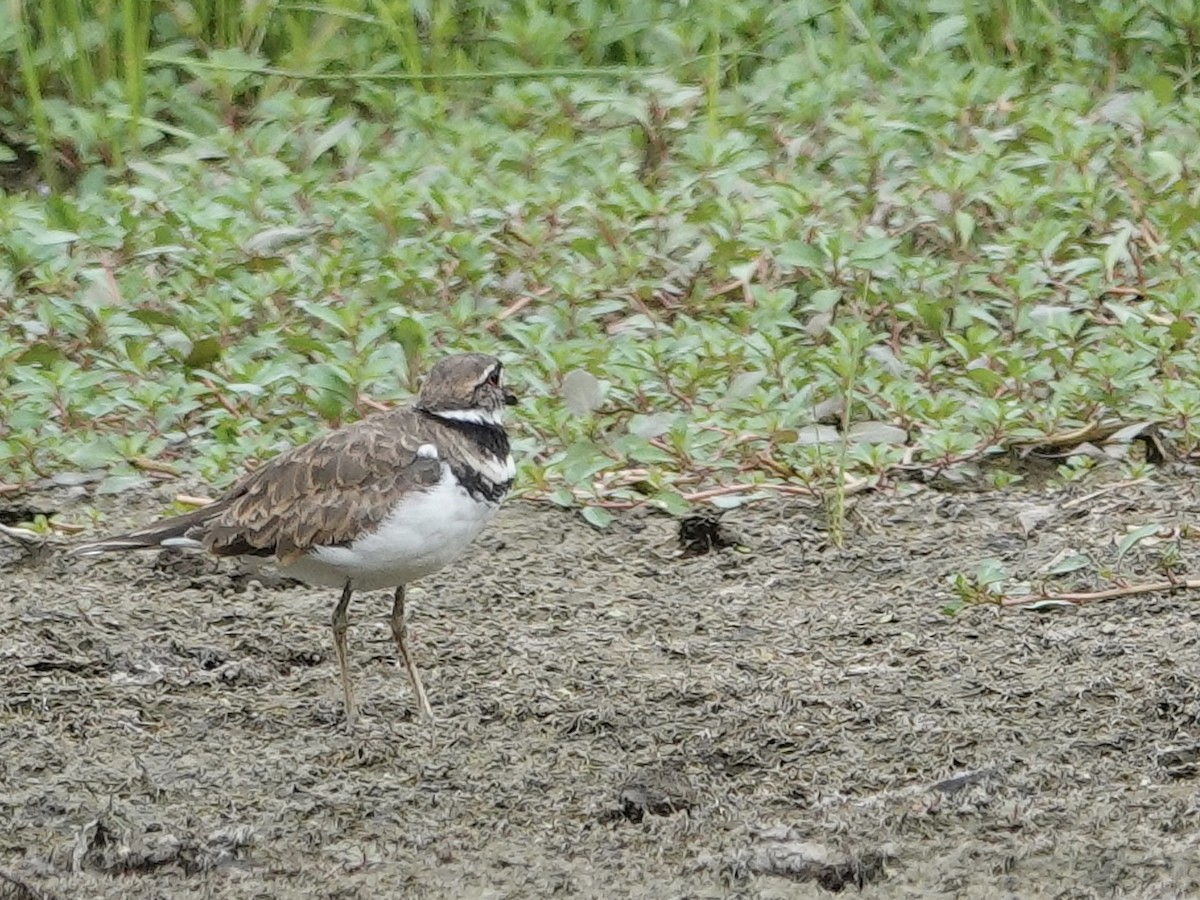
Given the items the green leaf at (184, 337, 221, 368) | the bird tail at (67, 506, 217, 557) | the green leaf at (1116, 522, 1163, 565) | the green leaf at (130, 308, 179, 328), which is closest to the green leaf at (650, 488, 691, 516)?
the green leaf at (1116, 522, 1163, 565)

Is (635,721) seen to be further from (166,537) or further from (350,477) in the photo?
(166,537)

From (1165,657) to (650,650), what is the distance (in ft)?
4.19

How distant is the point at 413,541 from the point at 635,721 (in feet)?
2.17

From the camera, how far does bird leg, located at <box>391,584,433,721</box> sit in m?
4.93

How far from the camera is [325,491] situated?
496 centimetres

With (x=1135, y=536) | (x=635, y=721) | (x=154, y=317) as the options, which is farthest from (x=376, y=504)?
(x=154, y=317)

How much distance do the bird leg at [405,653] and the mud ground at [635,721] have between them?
0.23ft

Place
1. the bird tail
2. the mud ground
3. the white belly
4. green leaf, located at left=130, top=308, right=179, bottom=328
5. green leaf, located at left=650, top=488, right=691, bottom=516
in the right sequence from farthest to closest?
green leaf, located at left=130, top=308, right=179, bottom=328, green leaf, located at left=650, top=488, right=691, bottom=516, the bird tail, the white belly, the mud ground

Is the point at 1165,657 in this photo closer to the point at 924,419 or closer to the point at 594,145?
the point at 924,419

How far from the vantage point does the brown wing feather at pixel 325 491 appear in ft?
16.1

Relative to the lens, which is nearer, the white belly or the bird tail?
the white belly

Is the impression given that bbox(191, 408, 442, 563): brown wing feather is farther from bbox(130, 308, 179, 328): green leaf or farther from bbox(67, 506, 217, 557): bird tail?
bbox(130, 308, 179, 328): green leaf

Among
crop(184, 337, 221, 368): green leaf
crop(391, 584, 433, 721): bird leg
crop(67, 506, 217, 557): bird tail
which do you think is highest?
crop(67, 506, 217, 557): bird tail

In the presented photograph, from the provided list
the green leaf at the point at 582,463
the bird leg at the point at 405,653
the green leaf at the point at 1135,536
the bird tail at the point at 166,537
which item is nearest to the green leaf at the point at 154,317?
the green leaf at the point at 582,463
